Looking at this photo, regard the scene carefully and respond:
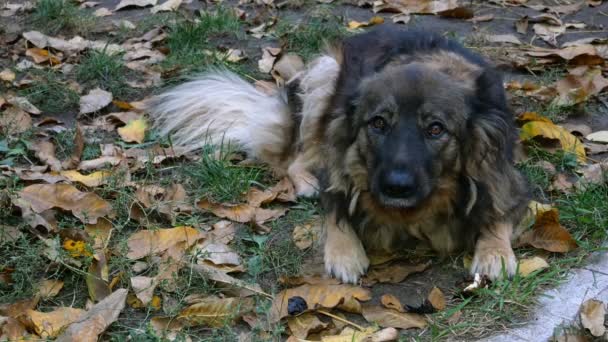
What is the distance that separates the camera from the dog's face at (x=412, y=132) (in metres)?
3.44

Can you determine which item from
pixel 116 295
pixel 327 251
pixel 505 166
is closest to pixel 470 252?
pixel 505 166

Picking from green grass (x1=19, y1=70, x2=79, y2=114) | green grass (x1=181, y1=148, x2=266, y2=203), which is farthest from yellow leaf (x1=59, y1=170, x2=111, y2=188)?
green grass (x1=19, y1=70, x2=79, y2=114)

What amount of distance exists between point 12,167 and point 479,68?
2.54 m

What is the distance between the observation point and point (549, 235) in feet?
12.4

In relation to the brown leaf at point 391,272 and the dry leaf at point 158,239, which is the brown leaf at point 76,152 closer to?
the dry leaf at point 158,239

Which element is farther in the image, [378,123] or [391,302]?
[378,123]

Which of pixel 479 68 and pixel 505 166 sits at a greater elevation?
pixel 479 68

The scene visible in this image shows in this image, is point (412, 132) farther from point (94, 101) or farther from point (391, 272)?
point (94, 101)

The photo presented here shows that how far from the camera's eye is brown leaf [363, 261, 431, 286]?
3658 mm

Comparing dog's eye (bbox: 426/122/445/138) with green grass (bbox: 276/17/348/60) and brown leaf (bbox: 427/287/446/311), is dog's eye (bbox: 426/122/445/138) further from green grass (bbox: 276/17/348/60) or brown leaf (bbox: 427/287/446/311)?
green grass (bbox: 276/17/348/60)

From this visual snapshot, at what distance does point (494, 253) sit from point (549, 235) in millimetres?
357

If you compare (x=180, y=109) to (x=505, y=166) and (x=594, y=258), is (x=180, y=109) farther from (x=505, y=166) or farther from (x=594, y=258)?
(x=594, y=258)

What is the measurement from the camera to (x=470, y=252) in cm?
379

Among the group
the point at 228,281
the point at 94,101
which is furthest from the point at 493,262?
the point at 94,101
